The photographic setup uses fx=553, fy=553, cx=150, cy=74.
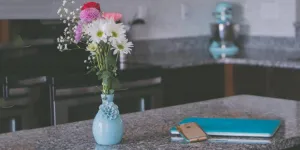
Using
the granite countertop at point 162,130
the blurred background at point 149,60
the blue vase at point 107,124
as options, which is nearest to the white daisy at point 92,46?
the blue vase at point 107,124

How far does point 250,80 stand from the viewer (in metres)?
4.28

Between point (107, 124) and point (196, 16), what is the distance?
337 centimetres

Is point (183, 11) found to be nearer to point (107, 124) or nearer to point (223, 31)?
point (223, 31)

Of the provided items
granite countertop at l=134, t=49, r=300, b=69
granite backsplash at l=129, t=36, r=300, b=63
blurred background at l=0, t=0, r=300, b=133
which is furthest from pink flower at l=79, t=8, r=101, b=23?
granite backsplash at l=129, t=36, r=300, b=63

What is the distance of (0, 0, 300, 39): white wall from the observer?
14.6ft

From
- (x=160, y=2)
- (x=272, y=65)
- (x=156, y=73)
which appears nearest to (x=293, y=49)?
(x=272, y=65)

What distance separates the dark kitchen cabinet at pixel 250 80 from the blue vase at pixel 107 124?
2.53 m

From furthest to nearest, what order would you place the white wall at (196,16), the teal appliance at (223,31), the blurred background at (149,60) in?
the teal appliance at (223,31), the white wall at (196,16), the blurred background at (149,60)

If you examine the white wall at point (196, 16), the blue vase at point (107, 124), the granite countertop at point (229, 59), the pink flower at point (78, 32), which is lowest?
the blue vase at point (107, 124)

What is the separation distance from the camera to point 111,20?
173cm

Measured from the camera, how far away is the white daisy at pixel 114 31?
171cm

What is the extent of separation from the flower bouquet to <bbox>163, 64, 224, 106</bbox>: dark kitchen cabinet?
213cm

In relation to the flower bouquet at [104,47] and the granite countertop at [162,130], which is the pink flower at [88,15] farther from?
the granite countertop at [162,130]

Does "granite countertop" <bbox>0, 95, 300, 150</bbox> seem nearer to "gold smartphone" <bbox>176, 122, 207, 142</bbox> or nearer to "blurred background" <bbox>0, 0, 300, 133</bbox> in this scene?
"gold smartphone" <bbox>176, 122, 207, 142</bbox>
